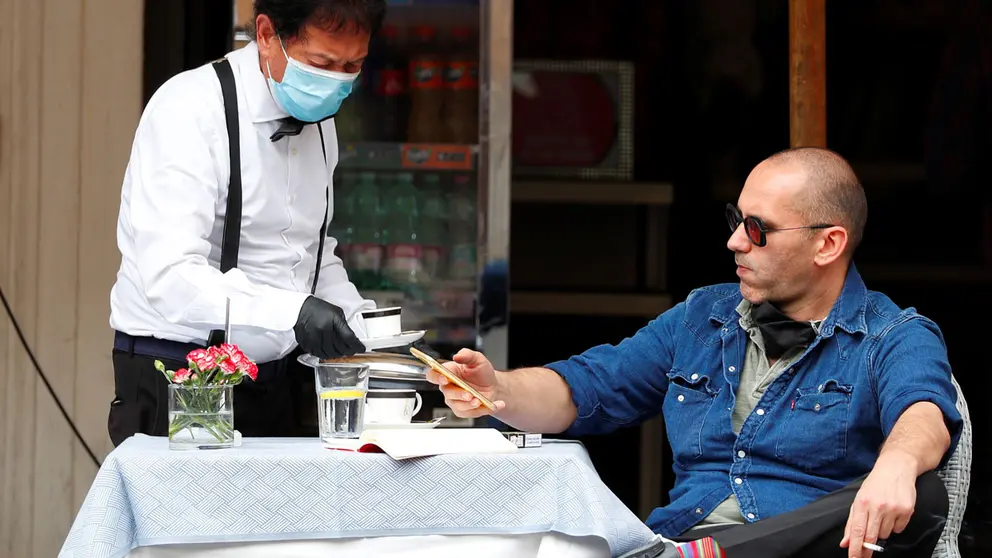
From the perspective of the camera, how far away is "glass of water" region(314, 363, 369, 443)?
2.11m

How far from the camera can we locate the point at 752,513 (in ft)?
7.42

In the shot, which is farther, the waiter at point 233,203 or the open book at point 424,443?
the waiter at point 233,203

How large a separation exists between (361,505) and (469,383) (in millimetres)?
474

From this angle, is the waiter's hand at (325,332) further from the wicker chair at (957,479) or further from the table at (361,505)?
the wicker chair at (957,479)

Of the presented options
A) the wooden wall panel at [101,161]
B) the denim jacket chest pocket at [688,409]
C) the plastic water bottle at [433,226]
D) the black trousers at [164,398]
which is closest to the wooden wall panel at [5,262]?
the wooden wall panel at [101,161]

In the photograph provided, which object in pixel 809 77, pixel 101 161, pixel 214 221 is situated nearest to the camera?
pixel 214 221

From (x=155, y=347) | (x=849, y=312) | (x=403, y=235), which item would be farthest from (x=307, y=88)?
(x=403, y=235)

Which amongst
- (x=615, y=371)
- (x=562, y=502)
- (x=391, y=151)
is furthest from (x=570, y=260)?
(x=562, y=502)


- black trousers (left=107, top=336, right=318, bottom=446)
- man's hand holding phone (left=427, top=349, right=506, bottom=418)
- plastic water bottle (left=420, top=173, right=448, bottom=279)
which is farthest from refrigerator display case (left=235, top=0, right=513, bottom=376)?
man's hand holding phone (left=427, top=349, right=506, bottom=418)

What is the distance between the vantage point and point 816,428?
88.7 inches

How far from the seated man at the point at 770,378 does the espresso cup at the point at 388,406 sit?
8cm

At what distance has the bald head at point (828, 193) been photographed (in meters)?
2.38

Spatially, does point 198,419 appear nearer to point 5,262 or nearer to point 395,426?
point 395,426

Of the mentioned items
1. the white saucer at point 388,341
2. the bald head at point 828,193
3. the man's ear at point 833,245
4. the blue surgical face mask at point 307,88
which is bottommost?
the white saucer at point 388,341
